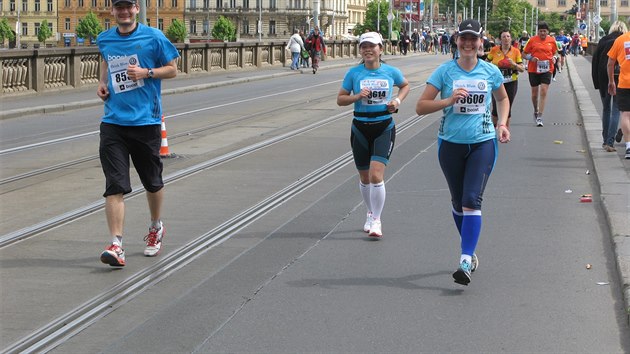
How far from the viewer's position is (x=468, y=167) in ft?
25.9

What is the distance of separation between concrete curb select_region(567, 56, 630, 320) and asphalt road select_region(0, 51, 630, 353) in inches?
2.7

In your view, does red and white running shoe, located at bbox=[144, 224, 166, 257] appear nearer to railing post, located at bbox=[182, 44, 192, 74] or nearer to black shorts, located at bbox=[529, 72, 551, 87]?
black shorts, located at bbox=[529, 72, 551, 87]

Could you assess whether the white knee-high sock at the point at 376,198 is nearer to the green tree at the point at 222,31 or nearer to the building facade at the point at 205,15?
the green tree at the point at 222,31

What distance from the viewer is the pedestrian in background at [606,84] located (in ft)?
51.6

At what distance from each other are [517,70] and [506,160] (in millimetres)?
3724

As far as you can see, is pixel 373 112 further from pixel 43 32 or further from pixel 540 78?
pixel 43 32

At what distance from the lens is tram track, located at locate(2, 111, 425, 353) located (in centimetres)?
636

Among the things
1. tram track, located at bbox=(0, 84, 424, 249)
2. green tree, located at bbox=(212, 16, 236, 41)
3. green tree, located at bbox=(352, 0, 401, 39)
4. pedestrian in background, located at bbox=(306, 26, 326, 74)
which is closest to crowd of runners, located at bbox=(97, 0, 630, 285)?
tram track, located at bbox=(0, 84, 424, 249)

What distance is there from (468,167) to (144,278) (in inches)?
89.2

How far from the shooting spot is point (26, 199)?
38.6 feet

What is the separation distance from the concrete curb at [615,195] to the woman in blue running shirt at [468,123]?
1.06 meters

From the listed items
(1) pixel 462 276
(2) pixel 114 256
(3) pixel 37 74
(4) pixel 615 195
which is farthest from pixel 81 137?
(1) pixel 462 276

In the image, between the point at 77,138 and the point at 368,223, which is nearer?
the point at 368,223

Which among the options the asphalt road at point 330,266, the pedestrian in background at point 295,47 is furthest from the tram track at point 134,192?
the pedestrian in background at point 295,47
